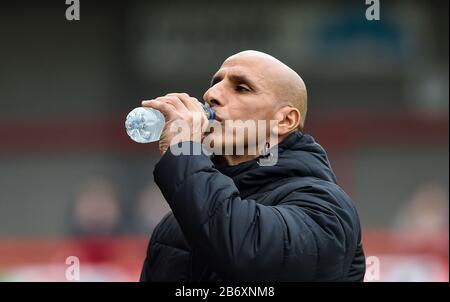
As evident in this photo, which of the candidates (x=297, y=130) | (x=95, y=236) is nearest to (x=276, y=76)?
(x=297, y=130)

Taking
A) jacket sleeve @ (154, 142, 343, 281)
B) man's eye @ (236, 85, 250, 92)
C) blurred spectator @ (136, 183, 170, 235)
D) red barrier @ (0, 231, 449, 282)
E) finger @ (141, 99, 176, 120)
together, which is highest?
man's eye @ (236, 85, 250, 92)

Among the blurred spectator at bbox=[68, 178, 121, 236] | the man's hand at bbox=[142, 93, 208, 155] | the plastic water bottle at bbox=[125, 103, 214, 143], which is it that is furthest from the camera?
the blurred spectator at bbox=[68, 178, 121, 236]

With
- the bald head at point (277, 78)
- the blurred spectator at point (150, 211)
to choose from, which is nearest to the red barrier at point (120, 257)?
the blurred spectator at point (150, 211)

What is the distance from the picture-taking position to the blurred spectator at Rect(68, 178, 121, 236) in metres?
10.3

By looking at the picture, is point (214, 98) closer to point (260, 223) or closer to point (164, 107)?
point (164, 107)

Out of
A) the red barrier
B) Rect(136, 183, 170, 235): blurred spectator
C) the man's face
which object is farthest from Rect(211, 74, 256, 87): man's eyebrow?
Rect(136, 183, 170, 235): blurred spectator

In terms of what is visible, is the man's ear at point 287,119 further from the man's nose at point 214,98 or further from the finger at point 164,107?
the finger at point 164,107

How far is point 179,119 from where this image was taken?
8.98ft

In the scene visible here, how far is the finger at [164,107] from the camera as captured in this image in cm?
274

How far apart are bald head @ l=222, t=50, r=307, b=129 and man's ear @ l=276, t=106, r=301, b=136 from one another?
0.02m

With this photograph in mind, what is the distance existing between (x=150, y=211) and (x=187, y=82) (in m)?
6.18

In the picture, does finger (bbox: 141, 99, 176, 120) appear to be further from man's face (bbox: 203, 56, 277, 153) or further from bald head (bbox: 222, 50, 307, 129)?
bald head (bbox: 222, 50, 307, 129)

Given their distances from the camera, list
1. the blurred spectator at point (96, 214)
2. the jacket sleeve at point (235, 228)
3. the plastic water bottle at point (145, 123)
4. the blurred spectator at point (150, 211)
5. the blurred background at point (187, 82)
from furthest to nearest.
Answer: the blurred background at point (187, 82), the blurred spectator at point (150, 211), the blurred spectator at point (96, 214), the plastic water bottle at point (145, 123), the jacket sleeve at point (235, 228)

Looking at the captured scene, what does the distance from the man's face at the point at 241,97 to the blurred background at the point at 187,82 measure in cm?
1187
